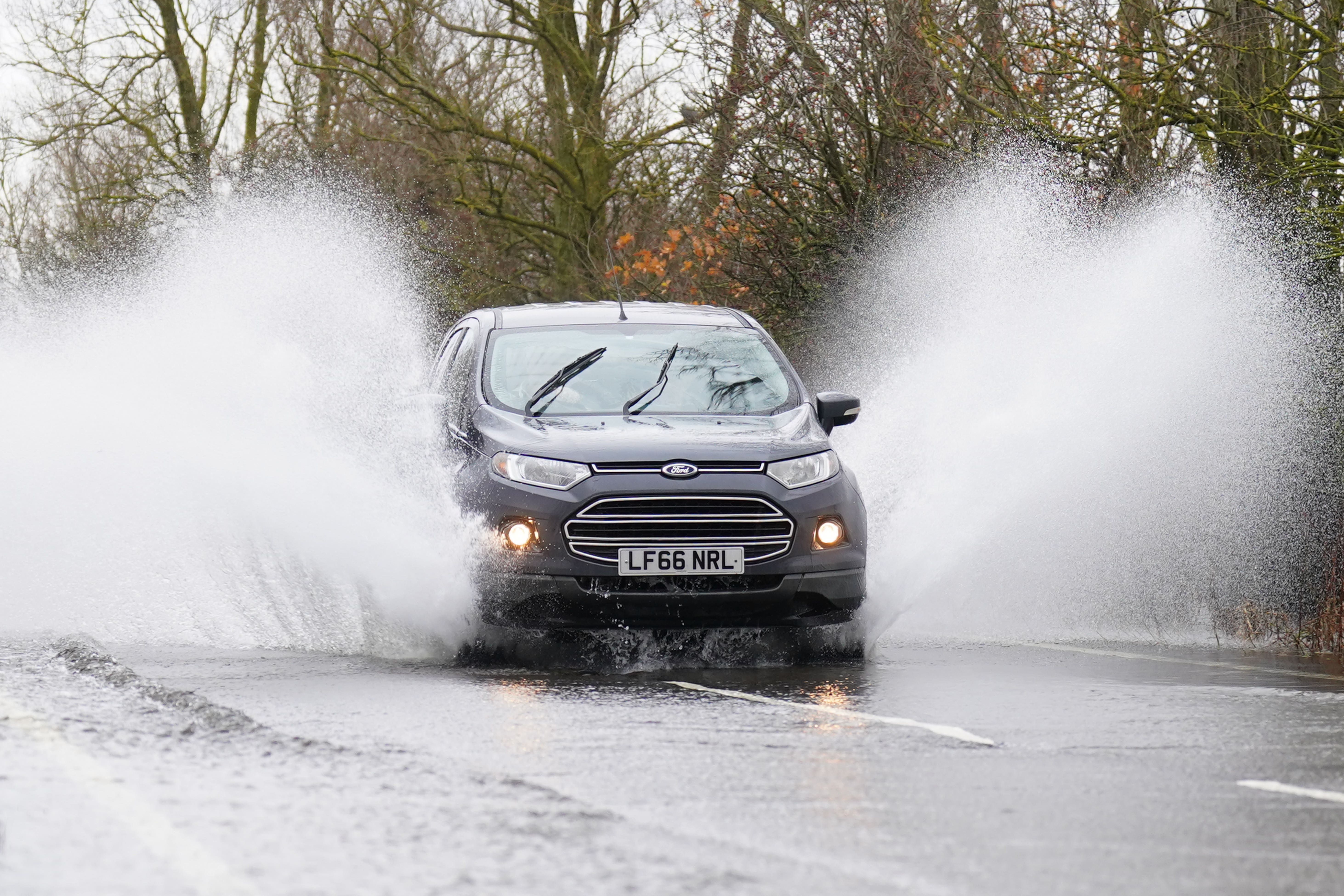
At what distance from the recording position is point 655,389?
34.1ft

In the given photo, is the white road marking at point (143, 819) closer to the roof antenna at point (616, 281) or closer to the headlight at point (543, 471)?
the headlight at point (543, 471)

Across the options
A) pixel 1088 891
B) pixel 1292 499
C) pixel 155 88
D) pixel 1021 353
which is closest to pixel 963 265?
pixel 1021 353

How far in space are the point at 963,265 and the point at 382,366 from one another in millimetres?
5513

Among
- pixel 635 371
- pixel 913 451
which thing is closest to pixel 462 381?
pixel 635 371

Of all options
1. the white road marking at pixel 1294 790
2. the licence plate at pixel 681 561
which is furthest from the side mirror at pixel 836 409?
the white road marking at pixel 1294 790

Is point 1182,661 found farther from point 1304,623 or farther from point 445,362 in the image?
point 445,362

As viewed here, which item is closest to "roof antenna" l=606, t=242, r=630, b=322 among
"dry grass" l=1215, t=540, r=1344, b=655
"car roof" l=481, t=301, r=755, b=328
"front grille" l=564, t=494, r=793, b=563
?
"car roof" l=481, t=301, r=755, b=328

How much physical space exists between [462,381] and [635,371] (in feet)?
3.10

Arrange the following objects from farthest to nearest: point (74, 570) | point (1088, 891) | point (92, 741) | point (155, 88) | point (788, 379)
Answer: point (155, 88) → point (74, 570) → point (788, 379) → point (92, 741) → point (1088, 891)

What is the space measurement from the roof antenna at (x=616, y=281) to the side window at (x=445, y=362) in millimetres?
932

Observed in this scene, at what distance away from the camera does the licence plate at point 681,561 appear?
29.8 feet

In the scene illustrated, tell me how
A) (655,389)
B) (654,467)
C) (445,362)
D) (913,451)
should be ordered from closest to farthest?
1. (654,467)
2. (655,389)
3. (445,362)
4. (913,451)

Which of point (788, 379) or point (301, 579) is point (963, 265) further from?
point (301, 579)

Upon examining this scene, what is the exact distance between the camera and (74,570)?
1258cm
